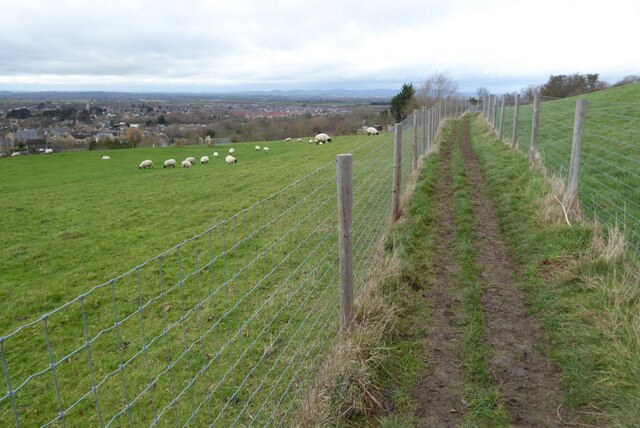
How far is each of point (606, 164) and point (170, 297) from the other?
887 centimetres

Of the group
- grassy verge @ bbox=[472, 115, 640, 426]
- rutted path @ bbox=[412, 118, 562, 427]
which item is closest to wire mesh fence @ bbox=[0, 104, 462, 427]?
rutted path @ bbox=[412, 118, 562, 427]

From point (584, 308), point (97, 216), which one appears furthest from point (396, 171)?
point (97, 216)

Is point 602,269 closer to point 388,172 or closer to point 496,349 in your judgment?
point 496,349

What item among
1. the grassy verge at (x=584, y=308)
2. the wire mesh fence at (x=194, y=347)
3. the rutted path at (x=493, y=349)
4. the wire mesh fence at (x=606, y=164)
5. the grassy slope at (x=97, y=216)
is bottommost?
the grassy slope at (x=97, y=216)

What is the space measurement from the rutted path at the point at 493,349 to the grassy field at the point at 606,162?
158cm

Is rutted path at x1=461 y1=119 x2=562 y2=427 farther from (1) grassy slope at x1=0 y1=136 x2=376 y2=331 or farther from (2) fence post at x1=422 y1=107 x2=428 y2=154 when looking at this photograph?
(2) fence post at x1=422 y1=107 x2=428 y2=154

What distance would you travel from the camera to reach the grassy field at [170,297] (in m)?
3.87

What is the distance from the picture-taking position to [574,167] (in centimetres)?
673

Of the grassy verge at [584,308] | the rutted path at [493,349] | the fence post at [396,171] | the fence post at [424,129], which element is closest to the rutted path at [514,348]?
the rutted path at [493,349]

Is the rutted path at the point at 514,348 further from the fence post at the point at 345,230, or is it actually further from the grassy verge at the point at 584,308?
the fence post at the point at 345,230

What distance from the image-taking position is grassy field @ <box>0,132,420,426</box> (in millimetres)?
3865

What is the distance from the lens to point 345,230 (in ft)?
12.3

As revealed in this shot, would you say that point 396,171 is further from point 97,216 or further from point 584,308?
point 97,216

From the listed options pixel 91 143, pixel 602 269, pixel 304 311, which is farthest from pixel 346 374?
pixel 91 143
